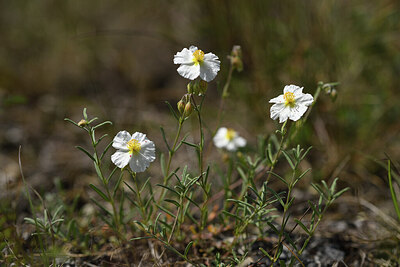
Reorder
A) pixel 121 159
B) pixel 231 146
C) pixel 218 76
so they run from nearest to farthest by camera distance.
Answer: pixel 121 159 → pixel 231 146 → pixel 218 76

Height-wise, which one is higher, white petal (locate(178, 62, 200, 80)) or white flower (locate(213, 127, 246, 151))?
white petal (locate(178, 62, 200, 80))

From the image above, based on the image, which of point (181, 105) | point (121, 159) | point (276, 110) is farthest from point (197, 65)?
point (121, 159)

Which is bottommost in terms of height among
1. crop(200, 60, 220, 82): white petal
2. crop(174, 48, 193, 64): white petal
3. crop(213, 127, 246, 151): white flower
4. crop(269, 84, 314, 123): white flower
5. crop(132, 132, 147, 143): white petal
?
crop(213, 127, 246, 151): white flower

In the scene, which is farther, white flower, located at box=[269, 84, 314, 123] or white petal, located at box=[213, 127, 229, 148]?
white petal, located at box=[213, 127, 229, 148]

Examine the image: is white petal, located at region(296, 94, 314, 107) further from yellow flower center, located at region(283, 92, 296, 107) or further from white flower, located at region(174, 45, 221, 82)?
white flower, located at region(174, 45, 221, 82)

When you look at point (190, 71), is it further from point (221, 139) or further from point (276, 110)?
point (221, 139)

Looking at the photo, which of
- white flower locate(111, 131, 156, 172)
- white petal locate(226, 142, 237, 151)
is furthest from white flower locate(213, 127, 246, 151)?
white flower locate(111, 131, 156, 172)

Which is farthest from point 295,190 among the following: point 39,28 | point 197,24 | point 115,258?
point 39,28
